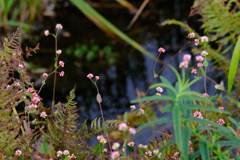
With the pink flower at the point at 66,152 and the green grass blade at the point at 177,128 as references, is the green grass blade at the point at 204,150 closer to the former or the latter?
the green grass blade at the point at 177,128

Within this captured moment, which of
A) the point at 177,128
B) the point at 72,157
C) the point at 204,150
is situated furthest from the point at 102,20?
the point at 177,128

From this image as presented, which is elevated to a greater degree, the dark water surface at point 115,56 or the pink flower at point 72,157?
the dark water surface at point 115,56

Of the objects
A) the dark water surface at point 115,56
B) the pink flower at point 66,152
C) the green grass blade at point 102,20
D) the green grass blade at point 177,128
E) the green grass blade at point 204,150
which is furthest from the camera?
the dark water surface at point 115,56

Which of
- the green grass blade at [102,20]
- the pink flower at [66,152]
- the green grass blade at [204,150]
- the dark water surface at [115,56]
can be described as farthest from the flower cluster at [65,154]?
the dark water surface at [115,56]

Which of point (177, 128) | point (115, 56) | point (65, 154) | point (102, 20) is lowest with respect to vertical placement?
point (177, 128)

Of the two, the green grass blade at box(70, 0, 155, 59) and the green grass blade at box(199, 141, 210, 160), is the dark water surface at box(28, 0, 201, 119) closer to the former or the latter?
the green grass blade at box(70, 0, 155, 59)

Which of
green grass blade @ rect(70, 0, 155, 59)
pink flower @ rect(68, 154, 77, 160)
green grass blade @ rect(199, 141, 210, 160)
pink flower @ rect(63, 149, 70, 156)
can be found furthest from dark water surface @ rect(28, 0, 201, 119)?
green grass blade @ rect(199, 141, 210, 160)

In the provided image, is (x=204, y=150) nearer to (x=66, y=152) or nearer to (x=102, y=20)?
(x=66, y=152)

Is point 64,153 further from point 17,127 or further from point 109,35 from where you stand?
point 109,35

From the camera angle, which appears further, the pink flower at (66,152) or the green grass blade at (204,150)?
the pink flower at (66,152)
